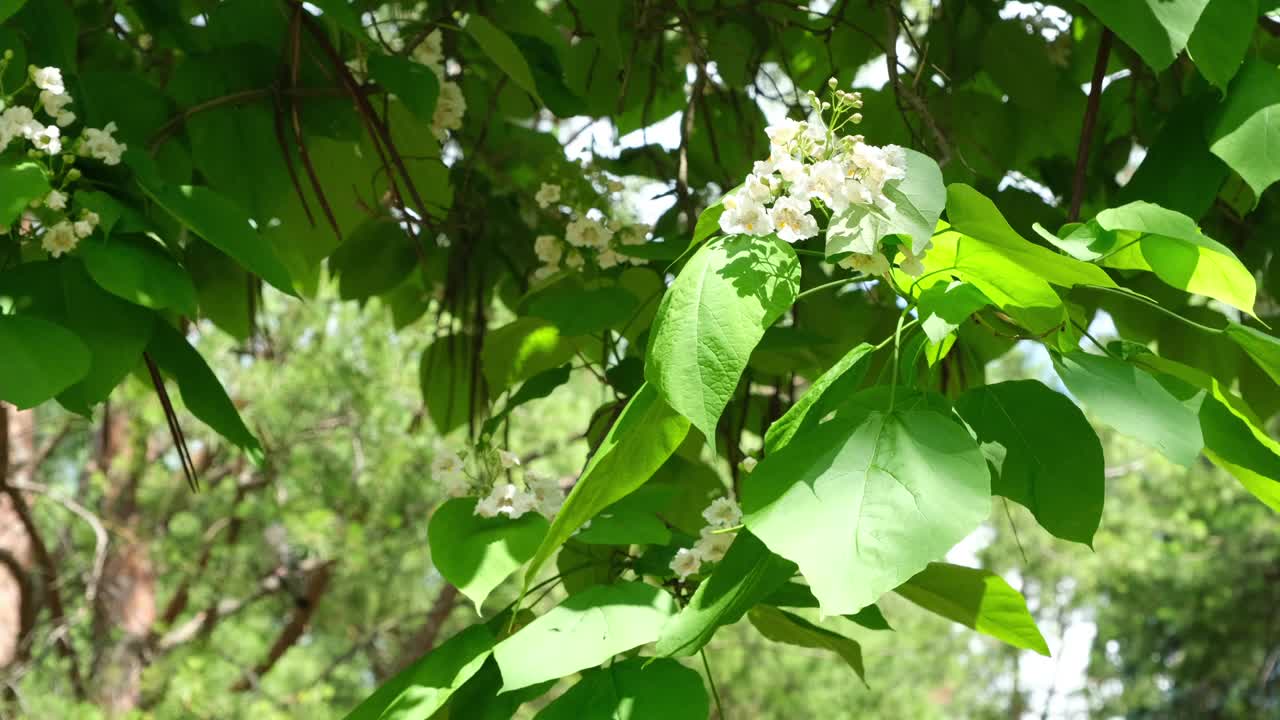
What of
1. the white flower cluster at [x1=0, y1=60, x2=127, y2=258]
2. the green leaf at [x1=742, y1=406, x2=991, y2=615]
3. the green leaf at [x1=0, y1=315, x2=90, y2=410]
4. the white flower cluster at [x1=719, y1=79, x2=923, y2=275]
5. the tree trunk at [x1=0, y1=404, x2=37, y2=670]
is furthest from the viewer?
the tree trunk at [x1=0, y1=404, x2=37, y2=670]

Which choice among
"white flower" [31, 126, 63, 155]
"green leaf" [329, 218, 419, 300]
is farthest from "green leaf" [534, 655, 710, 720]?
"green leaf" [329, 218, 419, 300]

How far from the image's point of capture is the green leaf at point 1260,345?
20.2 inches

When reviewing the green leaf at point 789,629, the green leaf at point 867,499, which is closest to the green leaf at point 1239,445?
the green leaf at point 867,499

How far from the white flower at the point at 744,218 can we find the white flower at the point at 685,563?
0.21m

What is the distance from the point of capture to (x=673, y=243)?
34.5 inches

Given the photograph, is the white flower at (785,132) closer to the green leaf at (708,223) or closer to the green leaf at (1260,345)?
the green leaf at (708,223)

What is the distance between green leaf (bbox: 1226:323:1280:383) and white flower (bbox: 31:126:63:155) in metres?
0.63

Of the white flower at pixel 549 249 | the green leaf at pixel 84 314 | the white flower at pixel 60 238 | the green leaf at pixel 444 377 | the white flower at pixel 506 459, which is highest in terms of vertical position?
the white flower at pixel 60 238

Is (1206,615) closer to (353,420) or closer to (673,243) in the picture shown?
(353,420)

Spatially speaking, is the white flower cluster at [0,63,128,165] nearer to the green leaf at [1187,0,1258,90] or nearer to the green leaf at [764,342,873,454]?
the green leaf at [764,342,873,454]

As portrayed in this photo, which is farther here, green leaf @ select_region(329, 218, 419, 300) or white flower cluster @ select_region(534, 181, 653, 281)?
green leaf @ select_region(329, 218, 419, 300)

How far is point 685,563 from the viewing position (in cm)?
67

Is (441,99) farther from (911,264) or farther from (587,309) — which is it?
(911,264)

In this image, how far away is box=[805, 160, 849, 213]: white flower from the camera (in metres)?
0.54
